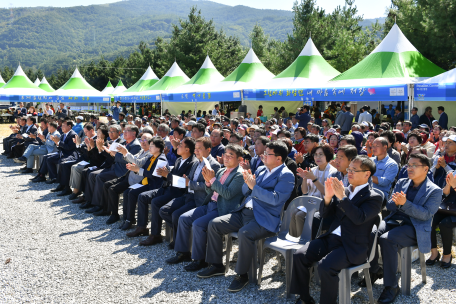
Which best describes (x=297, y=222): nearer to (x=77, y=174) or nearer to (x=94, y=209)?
(x=94, y=209)

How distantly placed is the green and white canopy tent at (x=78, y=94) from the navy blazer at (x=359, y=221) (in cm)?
2358

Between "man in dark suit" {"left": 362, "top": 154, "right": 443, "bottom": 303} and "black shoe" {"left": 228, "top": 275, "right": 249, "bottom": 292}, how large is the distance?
50.6 inches

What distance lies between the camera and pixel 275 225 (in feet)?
12.5

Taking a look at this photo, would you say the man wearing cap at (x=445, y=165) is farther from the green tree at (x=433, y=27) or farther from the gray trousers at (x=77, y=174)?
the green tree at (x=433, y=27)

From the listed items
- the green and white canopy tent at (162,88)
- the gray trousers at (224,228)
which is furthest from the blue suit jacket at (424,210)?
the green and white canopy tent at (162,88)

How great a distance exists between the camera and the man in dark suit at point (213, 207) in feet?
13.7

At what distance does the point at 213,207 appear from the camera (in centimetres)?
A: 453

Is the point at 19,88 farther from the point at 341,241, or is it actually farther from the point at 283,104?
the point at 341,241

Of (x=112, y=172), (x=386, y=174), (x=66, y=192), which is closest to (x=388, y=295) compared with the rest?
(x=386, y=174)

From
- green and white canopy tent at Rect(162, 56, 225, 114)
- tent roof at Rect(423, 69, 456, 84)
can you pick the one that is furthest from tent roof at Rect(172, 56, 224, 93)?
tent roof at Rect(423, 69, 456, 84)

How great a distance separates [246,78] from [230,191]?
→ 13.6 m

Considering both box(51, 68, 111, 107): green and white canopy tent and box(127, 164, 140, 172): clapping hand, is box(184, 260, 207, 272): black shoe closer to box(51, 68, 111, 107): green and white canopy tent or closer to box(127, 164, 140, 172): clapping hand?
box(127, 164, 140, 172): clapping hand

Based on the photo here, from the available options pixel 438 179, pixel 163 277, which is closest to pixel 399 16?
pixel 438 179

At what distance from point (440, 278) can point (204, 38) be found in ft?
107
